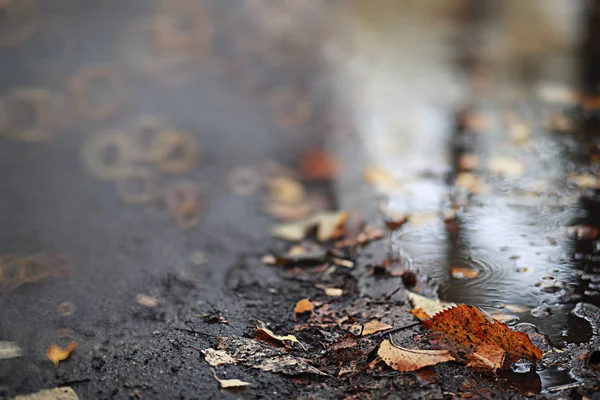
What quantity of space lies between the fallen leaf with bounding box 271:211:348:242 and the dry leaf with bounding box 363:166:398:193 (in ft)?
1.42

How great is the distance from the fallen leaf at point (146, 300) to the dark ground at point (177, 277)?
4 cm

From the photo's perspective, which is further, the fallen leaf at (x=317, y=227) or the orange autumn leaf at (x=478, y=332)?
the fallen leaf at (x=317, y=227)

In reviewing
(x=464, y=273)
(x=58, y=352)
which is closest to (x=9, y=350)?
(x=58, y=352)

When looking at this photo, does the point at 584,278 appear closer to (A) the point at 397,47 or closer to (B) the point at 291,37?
(B) the point at 291,37

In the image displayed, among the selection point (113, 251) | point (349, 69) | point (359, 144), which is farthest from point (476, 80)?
point (113, 251)

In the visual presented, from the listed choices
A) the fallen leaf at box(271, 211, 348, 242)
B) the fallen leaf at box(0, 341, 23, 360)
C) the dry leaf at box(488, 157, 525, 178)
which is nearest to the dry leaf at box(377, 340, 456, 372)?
the fallen leaf at box(271, 211, 348, 242)

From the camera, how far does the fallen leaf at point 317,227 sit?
325 cm

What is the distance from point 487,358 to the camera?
204cm

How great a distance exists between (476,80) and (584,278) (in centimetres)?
341

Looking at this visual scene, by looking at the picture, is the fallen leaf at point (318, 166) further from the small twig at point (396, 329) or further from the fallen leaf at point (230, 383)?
the fallen leaf at point (230, 383)

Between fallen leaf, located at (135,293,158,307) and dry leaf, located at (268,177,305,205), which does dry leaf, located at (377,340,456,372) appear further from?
dry leaf, located at (268,177,305,205)

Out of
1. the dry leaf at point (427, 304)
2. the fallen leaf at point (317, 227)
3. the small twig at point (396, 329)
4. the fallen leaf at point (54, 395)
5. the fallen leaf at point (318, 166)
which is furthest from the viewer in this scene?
the fallen leaf at point (318, 166)

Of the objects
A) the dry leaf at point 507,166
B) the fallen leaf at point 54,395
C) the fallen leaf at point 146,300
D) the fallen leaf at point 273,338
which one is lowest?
the fallen leaf at point 54,395

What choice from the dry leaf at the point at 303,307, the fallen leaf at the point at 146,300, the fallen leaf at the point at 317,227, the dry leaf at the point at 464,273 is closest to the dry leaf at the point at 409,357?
the dry leaf at the point at 303,307
